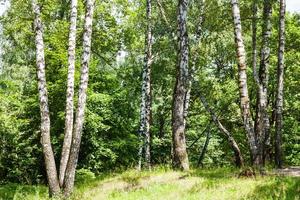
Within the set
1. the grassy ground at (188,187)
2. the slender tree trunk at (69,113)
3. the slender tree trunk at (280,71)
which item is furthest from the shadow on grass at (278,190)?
the slender tree trunk at (280,71)

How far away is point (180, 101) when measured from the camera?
1481 centimetres

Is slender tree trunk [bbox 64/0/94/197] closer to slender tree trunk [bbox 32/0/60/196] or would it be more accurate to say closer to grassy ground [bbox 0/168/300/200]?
slender tree trunk [bbox 32/0/60/196]

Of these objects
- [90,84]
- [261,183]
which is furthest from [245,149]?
[261,183]

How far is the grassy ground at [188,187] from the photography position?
888 cm

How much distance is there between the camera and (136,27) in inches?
1105

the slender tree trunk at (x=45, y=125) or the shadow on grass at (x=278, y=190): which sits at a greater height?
the slender tree trunk at (x=45, y=125)

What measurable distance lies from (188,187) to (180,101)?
15.2ft

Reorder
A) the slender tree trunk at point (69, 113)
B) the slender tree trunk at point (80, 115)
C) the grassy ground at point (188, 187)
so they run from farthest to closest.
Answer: the slender tree trunk at point (69, 113) < the slender tree trunk at point (80, 115) < the grassy ground at point (188, 187)

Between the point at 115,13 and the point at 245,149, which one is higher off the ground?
the point at 115,13

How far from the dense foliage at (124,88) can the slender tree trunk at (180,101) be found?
256 centimetres

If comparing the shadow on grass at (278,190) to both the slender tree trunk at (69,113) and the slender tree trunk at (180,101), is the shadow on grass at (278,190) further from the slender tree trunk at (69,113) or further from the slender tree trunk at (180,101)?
the slender tree trunk at (69,113)

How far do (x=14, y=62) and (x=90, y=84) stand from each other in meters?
25.3

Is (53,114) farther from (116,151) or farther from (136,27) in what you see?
(136,27)

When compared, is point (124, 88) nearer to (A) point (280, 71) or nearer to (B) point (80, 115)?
(A) point (280, 71)
